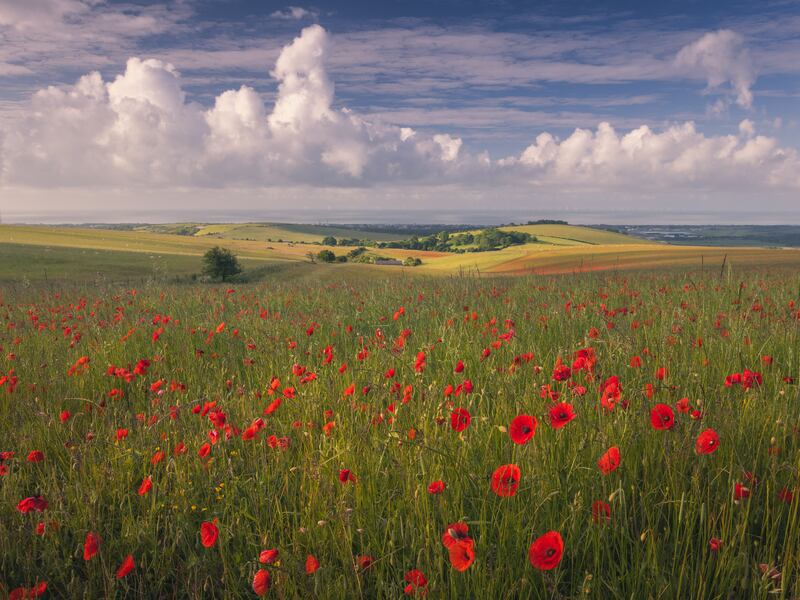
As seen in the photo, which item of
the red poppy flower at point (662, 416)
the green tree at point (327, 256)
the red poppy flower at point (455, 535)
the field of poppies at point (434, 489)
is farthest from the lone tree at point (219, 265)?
the red poppy flower at point (455, 535)

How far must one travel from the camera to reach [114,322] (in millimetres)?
7410

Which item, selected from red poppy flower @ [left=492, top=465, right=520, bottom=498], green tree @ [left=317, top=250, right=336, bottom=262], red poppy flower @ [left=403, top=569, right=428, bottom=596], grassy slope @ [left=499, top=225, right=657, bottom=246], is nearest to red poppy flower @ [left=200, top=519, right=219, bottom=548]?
red poppy flower @ [left=403, top=569, right=428, bottom=596]

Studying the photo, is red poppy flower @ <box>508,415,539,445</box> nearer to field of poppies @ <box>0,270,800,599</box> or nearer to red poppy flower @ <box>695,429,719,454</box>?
field of poppies @ <box>0,270,800,599</box>

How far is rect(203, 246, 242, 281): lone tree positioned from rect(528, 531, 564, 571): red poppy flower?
46.0m

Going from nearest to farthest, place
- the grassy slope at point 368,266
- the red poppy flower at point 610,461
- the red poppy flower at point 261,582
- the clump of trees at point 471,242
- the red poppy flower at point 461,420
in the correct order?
the red poppy flower at point 261,582 < the red poppy flower at point 610,461 < the red poppy flower at point 461,420 < the grassy slope at point 368,266 < the clump of trees at point 471,242

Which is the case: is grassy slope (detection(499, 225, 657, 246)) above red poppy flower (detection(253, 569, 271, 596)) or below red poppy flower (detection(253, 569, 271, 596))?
above

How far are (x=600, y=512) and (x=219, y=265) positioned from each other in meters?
47.1

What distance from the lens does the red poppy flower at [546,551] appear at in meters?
1.39

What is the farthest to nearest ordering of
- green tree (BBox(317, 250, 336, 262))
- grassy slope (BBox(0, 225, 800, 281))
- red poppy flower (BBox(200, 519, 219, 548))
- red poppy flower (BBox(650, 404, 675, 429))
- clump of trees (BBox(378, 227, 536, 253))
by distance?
clump of trees (BBox(378, 227, 536, 253)), green tree (BBox(317, 250, 336, 262)), grassy slope (BBox(0, 225, 800, 281)), red poppy flower (BBox(650, 404, 675, 429)), red poppy flower (BBox(200, 519, 219, 548))

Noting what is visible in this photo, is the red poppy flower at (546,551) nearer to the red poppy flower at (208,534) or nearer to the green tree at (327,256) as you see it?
the red poppy flower at (208,534)

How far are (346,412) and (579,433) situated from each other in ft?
4.97

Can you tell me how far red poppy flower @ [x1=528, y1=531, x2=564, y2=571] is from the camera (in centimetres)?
139

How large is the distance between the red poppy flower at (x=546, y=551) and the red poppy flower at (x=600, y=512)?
556 millimetres

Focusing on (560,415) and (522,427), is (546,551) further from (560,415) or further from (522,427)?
(560,415)
